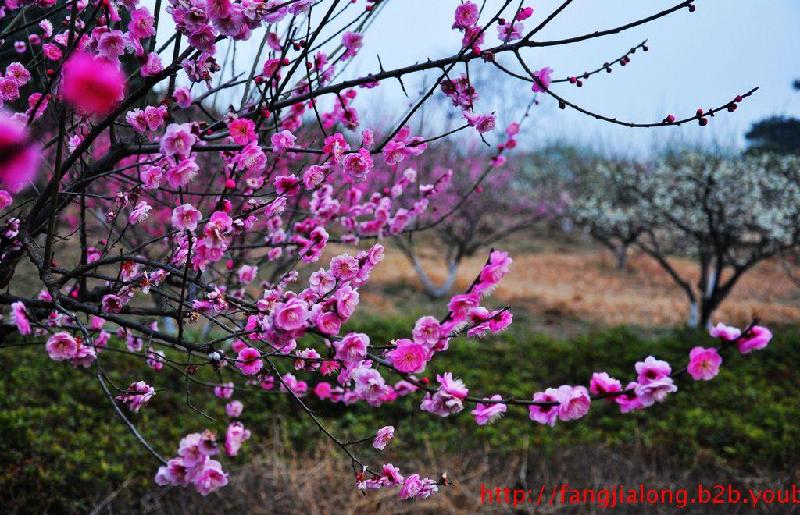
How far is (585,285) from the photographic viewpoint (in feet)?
43.6

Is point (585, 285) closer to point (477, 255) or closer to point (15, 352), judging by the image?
point (477, 255)

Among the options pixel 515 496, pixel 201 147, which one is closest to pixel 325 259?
pixel 515 496

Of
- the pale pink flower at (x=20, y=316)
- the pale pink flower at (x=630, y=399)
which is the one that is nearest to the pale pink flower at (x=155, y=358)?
the pale pink flower at (x=20, y=316)

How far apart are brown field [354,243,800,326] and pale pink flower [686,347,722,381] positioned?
857cm

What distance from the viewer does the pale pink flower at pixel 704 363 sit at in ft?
4.03

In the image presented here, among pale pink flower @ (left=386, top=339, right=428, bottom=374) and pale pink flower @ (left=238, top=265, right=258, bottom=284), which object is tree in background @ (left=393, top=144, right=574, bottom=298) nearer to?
pale pink flower @ (left=238, top=265, right=258, bottom=284)

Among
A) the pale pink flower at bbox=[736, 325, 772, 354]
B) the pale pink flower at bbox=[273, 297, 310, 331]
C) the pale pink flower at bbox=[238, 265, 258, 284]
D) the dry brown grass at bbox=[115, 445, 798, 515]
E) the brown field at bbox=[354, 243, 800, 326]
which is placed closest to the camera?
the pale pink flower at bbox=[736, 325, 772, 354]

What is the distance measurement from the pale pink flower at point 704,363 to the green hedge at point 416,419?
3567 mm

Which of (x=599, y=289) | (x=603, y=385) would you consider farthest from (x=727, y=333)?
(x=599, y=289)

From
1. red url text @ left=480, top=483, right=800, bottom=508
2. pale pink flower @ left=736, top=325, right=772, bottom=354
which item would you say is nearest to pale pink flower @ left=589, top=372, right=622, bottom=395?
pale pink flower @ left=736, top=325, right=772, bottom=354

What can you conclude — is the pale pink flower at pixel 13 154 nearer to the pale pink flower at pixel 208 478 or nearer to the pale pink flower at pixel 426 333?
the pale pink flower at pixel 426 333

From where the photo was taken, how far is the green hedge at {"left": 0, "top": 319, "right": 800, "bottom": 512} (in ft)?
12.3

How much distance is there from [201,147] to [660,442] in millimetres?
4921

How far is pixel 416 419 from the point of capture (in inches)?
221
